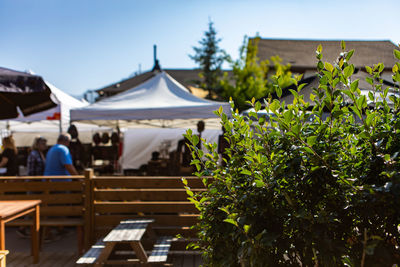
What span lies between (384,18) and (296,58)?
2963 cm

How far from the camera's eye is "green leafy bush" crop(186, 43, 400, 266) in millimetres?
1438

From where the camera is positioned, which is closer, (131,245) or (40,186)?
(131,245)

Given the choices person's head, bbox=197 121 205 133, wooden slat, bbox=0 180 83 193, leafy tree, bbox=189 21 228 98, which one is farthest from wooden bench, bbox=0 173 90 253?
leafy tree, bbox=189 21 228 98

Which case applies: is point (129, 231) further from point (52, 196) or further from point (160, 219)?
point (52, 196)

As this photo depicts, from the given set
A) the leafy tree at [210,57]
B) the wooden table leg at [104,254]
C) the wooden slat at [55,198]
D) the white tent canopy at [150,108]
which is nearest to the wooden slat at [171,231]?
the wooden slat at [55,198]

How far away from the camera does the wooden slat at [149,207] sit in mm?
4871

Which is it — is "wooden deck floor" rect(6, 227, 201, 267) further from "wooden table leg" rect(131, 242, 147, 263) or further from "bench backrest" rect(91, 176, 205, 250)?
"wooden table leg" rect(131, 242, 147, 263)

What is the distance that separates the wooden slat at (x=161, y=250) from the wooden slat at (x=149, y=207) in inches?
14.6

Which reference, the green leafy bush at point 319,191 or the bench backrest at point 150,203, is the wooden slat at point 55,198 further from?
the green leafy bush at point 319,191

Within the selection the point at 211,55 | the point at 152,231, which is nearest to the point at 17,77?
the point at 152,231

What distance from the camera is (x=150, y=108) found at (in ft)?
25.5

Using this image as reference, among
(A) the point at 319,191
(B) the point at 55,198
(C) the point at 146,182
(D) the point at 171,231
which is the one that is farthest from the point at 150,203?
(A) the point at 319,191

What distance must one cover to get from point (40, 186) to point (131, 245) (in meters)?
2.09

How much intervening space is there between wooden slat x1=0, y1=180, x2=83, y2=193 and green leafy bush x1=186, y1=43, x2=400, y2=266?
3812 millimetres
